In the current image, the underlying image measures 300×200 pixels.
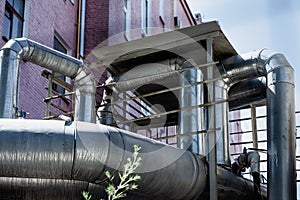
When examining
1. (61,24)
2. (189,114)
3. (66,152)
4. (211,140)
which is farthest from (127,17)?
(66,152)

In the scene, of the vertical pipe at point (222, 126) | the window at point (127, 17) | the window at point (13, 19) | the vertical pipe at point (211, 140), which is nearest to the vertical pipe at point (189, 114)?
the vertical pipe at point (211, 140)

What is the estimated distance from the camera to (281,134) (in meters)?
8.31

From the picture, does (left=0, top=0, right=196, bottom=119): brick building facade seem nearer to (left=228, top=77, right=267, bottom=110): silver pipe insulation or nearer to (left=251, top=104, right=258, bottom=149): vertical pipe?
(left=228, top=77, right=267, bottom=110): silver pipe insulation

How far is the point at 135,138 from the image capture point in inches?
267

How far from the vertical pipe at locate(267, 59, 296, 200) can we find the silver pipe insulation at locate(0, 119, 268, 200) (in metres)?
1.72

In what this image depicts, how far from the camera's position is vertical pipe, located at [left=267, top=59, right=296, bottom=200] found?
8086 mm

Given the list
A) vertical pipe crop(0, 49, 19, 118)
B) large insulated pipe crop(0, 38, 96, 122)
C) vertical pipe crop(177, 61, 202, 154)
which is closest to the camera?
vertical pipe crop(0, 49, 19, 118)

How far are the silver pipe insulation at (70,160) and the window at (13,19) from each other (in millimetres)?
4568

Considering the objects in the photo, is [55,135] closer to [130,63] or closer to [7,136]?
[7,136]

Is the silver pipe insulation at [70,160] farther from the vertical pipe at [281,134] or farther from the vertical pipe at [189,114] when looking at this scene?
the vertical pipe at [281,134]

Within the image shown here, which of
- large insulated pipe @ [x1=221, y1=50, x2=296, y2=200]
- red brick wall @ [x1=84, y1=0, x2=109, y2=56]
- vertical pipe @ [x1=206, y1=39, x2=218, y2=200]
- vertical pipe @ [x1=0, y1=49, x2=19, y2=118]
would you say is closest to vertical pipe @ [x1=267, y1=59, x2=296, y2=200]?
large insulated pipe @ [x1=221, y1=50, x2=296, y2=200]

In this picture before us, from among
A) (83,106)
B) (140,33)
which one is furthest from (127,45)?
(140,33)

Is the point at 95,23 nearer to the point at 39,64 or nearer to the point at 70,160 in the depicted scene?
the point at 39,64

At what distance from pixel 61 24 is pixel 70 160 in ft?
23.1
